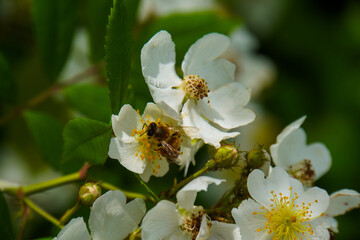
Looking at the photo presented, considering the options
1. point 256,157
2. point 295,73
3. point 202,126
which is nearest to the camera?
point 256,157

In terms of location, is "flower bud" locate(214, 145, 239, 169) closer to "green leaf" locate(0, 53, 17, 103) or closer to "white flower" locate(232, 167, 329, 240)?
"white flower" locate(232, 167, 329, 240)

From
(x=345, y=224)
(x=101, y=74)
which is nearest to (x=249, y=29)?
(x=345, y=224)

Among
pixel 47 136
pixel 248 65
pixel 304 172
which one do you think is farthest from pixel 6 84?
pixel 248 65

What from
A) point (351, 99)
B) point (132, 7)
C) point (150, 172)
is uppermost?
point (132, 7)

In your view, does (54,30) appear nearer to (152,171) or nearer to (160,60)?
(160,60)

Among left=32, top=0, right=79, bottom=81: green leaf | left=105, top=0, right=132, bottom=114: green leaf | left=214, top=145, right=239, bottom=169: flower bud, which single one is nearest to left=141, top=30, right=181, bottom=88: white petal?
left=105, top=0, right=132, bottom=114: green leaf

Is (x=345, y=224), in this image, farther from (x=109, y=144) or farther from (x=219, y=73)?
(x=109, y=144)
